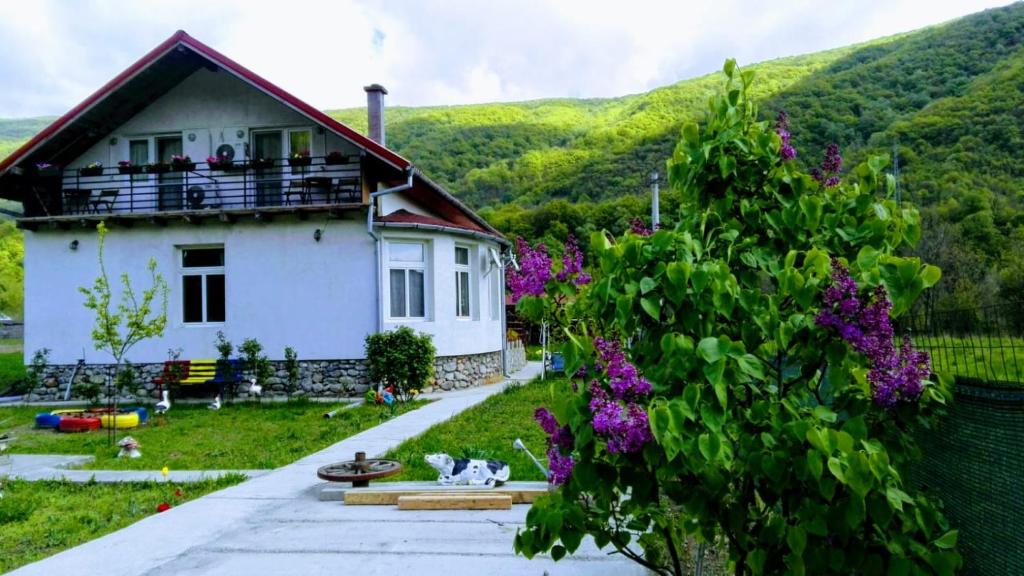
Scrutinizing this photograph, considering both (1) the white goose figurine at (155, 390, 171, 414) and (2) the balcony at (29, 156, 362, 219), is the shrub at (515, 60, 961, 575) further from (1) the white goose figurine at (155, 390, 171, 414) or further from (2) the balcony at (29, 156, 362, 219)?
(2) the balcony at (29, 156, 362, 219)

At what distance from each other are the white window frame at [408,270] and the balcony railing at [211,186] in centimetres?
136

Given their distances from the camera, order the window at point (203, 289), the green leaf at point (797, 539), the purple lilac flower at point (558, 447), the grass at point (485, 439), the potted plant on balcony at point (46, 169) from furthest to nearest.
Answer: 1. the window at point (203, 289)
2. the potted plant on balcony at point (46, 169)
3. the grass at point (485, 439)
4. the purple lilac flower at point (558, 447)
5. the green leaf at point (797, 539)

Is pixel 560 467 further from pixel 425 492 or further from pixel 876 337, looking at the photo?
pixel 425 492

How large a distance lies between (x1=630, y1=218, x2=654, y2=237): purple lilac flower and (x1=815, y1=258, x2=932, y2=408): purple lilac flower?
863mm

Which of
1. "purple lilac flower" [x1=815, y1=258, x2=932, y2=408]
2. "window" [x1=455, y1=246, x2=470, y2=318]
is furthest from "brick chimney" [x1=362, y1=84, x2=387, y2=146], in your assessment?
"purple lilac flower" [x1=815, y1=258, x2=932, y2=408]

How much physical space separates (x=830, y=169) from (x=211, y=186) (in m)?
14.6

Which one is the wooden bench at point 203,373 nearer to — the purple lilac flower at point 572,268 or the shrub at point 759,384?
the purple lilac flower at point 572,268

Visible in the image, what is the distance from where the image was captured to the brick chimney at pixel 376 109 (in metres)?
17.2

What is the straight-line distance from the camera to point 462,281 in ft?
55.2

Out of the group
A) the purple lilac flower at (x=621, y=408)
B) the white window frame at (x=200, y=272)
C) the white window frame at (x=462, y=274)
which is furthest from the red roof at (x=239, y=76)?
the purple lilac flower at (x=621, y=408)

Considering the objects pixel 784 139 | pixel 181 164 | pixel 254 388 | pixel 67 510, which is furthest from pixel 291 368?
pixel 784 139

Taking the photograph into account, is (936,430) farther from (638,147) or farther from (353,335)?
(638,147)

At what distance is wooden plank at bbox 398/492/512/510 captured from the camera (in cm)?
586

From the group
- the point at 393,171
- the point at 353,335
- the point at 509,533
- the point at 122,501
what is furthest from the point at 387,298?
the point at 509,533
